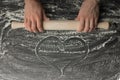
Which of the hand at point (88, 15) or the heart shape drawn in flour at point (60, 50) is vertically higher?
the hand at point (88, 15)

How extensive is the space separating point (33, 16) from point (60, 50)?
3.5 inches

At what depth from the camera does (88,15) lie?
21.5 inches

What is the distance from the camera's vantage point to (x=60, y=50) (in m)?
0.60

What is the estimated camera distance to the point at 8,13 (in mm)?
583

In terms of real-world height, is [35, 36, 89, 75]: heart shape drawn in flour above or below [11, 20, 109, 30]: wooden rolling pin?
below

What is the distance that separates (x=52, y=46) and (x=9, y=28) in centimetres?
8

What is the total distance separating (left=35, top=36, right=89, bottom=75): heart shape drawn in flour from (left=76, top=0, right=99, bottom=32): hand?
0.13 ft

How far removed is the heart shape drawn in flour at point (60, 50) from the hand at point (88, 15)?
41 mm

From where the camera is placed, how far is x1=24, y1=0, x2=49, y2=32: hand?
1.79 feet

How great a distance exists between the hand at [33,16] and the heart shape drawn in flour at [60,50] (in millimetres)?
45

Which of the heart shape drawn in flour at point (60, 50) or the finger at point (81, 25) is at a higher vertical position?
the finger at point (81, 25)

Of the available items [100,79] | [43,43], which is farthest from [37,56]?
[100,79]

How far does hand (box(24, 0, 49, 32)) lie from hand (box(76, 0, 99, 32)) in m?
0.07

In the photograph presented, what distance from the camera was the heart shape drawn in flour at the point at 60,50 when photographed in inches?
23.1
